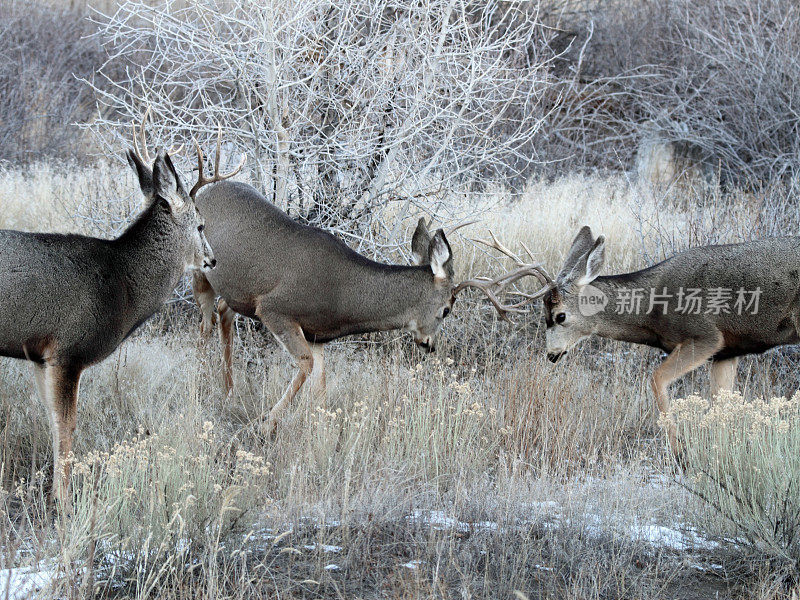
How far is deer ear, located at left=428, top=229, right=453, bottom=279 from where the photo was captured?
6633 millimetres

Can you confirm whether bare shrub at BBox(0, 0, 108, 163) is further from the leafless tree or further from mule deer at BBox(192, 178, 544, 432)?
mule deer at BBox(192, 178, 544, 432)

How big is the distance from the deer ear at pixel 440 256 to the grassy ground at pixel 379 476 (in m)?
0.63

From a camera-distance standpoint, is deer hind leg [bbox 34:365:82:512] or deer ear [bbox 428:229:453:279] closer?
deer hind leg [bbox 34:365:82:512]

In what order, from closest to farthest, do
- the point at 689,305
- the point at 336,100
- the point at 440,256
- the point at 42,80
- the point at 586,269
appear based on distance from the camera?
the point at 440,256 → the point at 689,305 → the point at 586,269 → the point at 336,100 → the point at 42,80

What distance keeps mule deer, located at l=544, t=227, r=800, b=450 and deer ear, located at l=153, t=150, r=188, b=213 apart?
2.91 m

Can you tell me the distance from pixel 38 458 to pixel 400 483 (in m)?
2.34

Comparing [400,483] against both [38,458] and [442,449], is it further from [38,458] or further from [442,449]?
[38,458]

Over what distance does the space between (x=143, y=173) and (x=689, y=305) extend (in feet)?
13.0

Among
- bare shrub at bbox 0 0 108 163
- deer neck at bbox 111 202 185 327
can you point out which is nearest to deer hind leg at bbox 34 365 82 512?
deer neck at bbox 111 202 185 327

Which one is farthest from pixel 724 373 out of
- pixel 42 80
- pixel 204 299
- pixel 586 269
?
pixel 42 80

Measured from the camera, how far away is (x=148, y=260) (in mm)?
5602

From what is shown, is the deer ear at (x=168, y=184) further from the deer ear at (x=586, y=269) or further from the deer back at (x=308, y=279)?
the deer ear at (x=586, y=269)

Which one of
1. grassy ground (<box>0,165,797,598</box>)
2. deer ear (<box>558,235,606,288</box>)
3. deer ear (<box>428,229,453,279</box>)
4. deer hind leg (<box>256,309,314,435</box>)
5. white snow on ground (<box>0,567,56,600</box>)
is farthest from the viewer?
deer ear (<box>558,235,606,288</box>)
